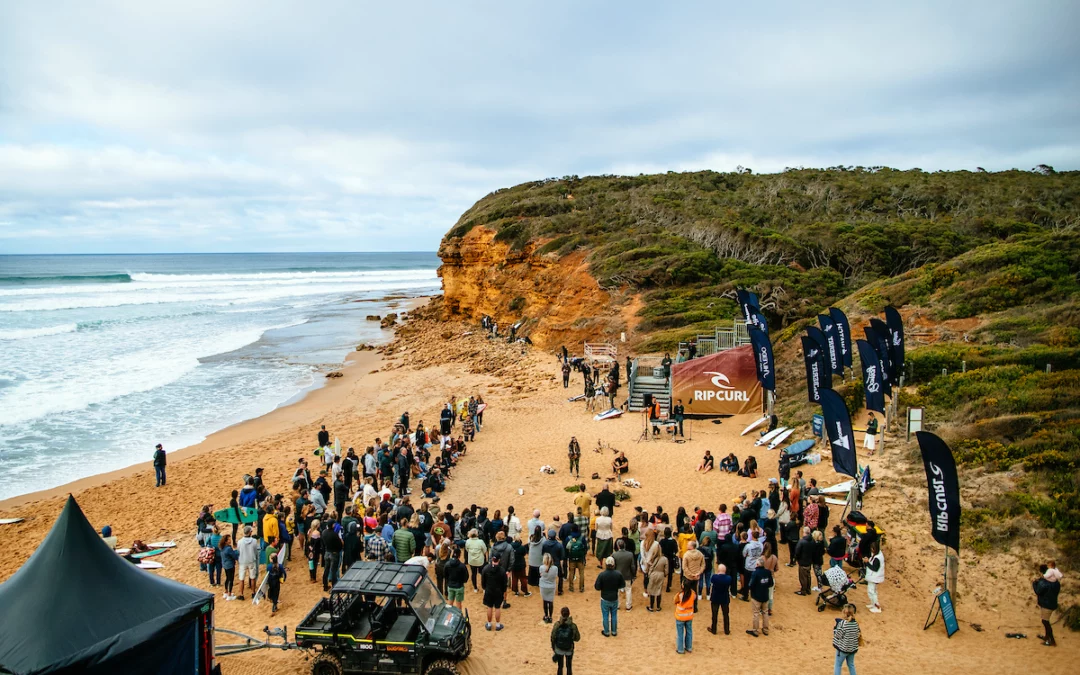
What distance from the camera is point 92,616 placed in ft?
23.9

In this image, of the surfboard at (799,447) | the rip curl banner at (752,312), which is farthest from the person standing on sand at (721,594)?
the rip curl banner at (752,312)

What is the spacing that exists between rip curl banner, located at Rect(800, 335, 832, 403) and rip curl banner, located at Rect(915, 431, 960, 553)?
729 centimetres

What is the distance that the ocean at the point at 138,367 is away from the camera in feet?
71.8

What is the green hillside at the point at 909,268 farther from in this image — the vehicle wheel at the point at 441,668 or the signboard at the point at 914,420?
the vehicle wheel at the point at 441,668

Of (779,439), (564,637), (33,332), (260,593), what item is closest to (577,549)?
(564,637)

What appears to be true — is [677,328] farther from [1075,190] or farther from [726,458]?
[1075,190]

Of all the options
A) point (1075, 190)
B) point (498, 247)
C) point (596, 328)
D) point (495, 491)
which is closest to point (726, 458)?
point (495, 491)

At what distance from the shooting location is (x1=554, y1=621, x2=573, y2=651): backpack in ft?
27.3

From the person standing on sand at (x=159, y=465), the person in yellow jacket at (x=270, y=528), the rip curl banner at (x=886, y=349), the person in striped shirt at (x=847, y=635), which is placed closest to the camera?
the person in striped shirt at (x=847, y=635)

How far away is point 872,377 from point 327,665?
42.6 feet

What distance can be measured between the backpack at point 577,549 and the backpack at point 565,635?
2595 mm

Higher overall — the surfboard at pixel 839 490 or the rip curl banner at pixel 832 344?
the rip curl banner at pixel 832 344

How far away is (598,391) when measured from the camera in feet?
84.5

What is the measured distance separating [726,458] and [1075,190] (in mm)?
49213
